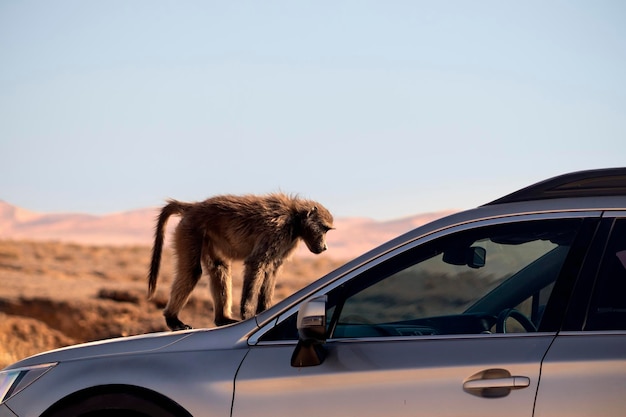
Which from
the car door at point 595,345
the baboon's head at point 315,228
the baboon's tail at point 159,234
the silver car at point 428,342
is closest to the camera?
the car door at point 595,345

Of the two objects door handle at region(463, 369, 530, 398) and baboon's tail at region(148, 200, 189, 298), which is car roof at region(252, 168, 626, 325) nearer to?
door handle at region(463, 369, 530, 398)

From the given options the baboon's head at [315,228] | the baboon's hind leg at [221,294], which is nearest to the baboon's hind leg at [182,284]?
the baboon's hind leg at [221,294]

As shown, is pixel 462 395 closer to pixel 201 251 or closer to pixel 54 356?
pixel 54 356

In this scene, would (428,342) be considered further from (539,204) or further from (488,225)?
(539,204)

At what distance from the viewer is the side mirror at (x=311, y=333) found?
429 cm

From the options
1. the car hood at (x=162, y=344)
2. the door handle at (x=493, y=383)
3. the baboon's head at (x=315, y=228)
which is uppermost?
the baboon's head at (x=315, y=228)

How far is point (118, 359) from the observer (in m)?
4.79

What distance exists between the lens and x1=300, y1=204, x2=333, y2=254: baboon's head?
10273mm

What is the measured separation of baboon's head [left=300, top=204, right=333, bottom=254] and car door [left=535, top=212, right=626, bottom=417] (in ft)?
19.7

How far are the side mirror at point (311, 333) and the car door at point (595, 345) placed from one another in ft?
2.90

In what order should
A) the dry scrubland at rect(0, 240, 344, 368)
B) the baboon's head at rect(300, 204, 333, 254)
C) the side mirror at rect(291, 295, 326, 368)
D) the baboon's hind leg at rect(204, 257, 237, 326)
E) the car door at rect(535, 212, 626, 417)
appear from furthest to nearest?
the dry scrubland at rect(0, 240, 344, 368) → the baboon's head at rect(300, 204, 333, 254) → the baboon's hind leg at rect(204, 257, 237, 326) → the side mirror at rect(291, 295, 326, 368) → the car door at rect(535, 212, 626, 417)

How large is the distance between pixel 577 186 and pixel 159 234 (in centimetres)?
667

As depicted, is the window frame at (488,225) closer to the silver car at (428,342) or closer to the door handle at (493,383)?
the silver car at (428,342)

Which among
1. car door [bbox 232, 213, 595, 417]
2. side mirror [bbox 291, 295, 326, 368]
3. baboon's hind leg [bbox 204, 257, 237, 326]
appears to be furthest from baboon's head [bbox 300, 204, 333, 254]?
side mirror [bbox 291, 295, 326, 368]
